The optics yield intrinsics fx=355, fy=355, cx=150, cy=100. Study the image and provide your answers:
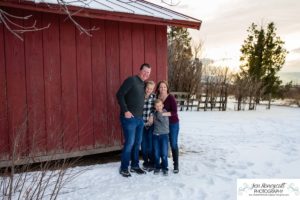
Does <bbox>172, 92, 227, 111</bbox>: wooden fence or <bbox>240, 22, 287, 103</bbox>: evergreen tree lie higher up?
<bbox>240, 22, 287, 103</bbox>: evergreen tree

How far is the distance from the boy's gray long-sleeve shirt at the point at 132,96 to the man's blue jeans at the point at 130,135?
126 millimetres

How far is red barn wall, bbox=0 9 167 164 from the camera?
545 centimetres

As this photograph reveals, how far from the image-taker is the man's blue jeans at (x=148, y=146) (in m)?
5.96

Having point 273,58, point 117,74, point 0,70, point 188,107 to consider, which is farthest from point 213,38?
point 0,70

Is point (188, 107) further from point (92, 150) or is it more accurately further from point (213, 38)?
point (92, 150)

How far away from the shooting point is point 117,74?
21.4ft

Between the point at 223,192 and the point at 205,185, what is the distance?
1.19ft

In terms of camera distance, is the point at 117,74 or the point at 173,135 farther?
the point at 117,74

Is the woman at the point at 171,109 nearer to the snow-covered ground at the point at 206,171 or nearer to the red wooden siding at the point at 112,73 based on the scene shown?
the snow-covered ground at the point at 206,171

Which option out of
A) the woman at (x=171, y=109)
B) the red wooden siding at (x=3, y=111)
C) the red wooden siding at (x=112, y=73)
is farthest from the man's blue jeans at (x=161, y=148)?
the red wooden siding at (x=3, y=111)

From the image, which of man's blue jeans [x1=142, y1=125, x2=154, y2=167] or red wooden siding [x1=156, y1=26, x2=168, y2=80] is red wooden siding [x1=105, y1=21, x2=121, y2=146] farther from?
red wooden siding [x1=156, y1=26, x2=168, y2=80]

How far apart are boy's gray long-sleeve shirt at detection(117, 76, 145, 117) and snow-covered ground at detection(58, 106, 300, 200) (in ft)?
3.60

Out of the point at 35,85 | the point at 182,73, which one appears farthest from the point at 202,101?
the point at 35,85

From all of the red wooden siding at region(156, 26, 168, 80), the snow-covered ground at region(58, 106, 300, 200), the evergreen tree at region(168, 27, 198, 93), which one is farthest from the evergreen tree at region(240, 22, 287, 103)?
the red wooden siding at region(156, 26, 168, 80)
